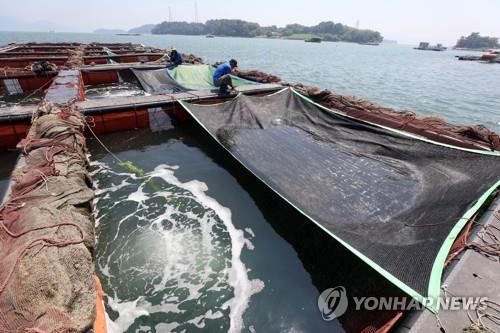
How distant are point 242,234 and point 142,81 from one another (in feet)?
38.3

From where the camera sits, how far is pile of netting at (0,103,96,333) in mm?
2564

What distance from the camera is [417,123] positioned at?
323 inches

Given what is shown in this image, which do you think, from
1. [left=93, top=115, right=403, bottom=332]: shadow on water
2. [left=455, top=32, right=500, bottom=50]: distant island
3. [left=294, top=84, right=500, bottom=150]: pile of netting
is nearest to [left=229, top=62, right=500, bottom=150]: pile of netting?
[left=294, top=84, right=500, bottom=150]: pile of netting

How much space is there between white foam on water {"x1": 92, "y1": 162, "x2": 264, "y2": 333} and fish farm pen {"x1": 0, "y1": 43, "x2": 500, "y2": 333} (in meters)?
0.03

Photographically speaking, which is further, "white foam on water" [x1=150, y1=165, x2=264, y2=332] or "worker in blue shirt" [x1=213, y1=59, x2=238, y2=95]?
"worker in blue shirt" [x1=213, y1=59, x2=238, y2=95]

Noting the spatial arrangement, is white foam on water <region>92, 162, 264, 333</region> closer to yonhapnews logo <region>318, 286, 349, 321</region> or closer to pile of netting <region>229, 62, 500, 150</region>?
yonhapnews logo <region>318, 286, 349, 321</region>

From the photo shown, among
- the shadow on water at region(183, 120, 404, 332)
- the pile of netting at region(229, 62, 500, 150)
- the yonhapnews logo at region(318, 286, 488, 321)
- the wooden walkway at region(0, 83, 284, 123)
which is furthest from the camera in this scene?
the wooden walkway at region(0, 83, 284, 123)

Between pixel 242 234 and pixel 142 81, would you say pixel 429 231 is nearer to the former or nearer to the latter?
pixel 242 234

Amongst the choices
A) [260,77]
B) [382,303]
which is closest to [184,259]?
[382,303]

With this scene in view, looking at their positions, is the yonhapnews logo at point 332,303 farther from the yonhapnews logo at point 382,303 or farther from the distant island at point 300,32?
the distant island at point 300,32

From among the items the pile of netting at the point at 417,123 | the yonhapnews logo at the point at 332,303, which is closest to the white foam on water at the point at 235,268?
the yonhapnews logo at the point at 332,303

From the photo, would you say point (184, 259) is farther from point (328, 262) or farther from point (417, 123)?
point (417, 123)

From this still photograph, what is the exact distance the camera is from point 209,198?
694cm

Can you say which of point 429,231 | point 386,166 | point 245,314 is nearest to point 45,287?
point 245,314
